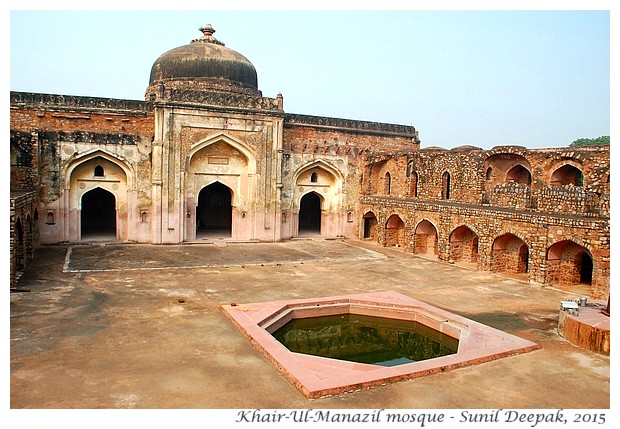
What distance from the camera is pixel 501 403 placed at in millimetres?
4727

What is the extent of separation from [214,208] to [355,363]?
46.9 feet

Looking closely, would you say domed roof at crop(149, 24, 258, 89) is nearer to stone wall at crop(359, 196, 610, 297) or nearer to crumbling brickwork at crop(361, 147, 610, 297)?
crumbling brickwork at crop(361, 147, 610, 297)

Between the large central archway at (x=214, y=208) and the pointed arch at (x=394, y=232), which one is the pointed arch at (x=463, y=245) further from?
the large central archway at (x=214, y=208)

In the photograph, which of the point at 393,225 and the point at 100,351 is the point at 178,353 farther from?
the point at 393,225

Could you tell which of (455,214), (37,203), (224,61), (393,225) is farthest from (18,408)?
(224,61)

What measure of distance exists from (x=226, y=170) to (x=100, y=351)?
33.1 feet

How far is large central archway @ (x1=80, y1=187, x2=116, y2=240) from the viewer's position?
57.1 ft

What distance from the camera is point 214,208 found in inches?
751

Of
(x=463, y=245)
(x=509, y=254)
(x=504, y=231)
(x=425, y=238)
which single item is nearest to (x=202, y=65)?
(x=425, y=238)

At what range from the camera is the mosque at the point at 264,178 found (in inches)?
430

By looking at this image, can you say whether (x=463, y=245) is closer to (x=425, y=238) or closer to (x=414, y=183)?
(x=425, y=238)

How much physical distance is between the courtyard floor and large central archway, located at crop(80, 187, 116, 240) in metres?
5.53

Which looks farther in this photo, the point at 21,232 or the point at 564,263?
the point at 564,263

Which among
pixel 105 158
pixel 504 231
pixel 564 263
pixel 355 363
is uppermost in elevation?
pixel 105 158
